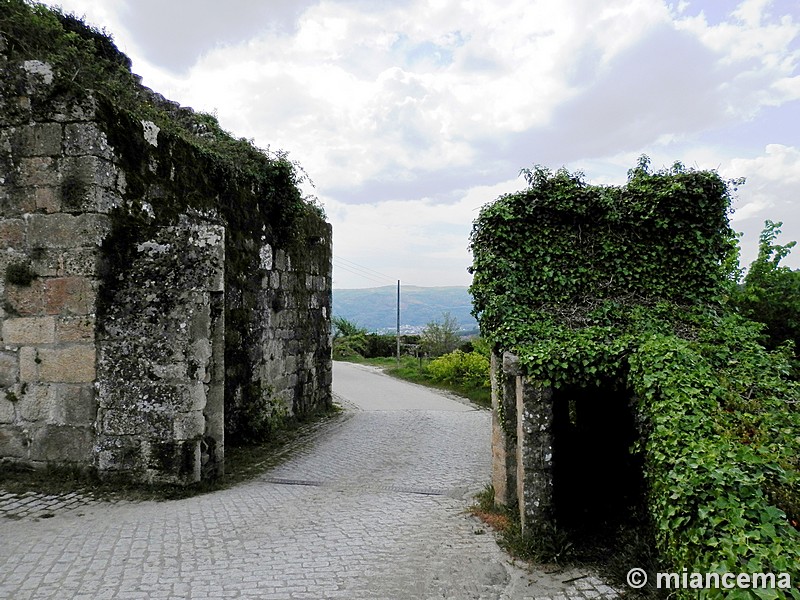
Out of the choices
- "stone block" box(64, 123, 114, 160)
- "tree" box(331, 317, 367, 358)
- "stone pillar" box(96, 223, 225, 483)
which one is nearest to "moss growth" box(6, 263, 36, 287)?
"stone pillar" box(96, 223, 225, 483)

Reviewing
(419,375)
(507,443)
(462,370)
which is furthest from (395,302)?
(507,443)

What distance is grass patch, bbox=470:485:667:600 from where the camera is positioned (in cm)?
438

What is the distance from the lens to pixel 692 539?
322cm

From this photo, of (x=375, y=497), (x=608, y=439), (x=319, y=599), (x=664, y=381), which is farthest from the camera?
(x=375, y=497)

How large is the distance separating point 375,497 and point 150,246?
3.75m

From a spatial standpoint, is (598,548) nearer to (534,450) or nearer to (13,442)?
(534,450)

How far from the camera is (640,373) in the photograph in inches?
188

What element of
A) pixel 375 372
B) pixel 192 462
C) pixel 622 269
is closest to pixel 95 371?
pixel 192 462

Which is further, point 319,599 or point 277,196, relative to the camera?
point 277,196

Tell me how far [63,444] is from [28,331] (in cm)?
128

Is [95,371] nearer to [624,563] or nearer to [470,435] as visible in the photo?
[624,563]

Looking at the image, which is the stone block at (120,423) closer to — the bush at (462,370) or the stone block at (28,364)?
the stone block at (28,364)

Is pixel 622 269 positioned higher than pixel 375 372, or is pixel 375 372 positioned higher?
pixel 622 269

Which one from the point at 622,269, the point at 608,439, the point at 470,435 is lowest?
the point at 470,435
